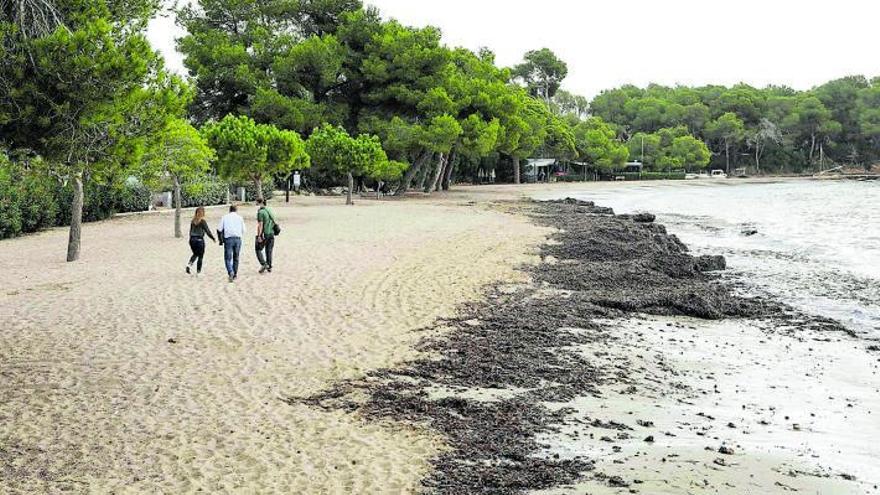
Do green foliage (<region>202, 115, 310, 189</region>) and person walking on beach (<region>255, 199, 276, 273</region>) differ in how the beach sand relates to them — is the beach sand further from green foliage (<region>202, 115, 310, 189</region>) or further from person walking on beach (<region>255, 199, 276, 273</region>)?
green foliage (<region>202, 115, 310, 189</region>)

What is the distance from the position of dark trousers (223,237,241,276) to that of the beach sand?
0.33 m

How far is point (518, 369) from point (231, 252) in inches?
318

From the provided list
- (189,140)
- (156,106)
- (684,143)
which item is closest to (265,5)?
(189,140)

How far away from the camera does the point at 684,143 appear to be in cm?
10694

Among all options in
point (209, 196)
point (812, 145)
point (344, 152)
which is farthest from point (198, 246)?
point (812, 145)

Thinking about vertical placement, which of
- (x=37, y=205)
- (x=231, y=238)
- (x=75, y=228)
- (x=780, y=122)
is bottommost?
(x=231, y=238)

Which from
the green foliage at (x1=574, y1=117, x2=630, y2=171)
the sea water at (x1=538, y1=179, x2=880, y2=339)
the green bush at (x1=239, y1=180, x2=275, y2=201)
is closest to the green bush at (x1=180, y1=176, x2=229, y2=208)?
the green bush at (x1=239, y1=180, x2=275, y2=201)

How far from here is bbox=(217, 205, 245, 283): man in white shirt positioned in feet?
52.6

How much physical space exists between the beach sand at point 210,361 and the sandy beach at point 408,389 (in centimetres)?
3

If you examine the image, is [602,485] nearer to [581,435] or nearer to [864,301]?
[581,435]

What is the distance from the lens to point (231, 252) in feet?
53.5

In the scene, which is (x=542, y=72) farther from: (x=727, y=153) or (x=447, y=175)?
(x=447, y=175)

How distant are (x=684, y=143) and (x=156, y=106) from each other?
343 feet

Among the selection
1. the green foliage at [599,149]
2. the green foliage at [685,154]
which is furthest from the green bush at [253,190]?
the green foliage at [685,154]
